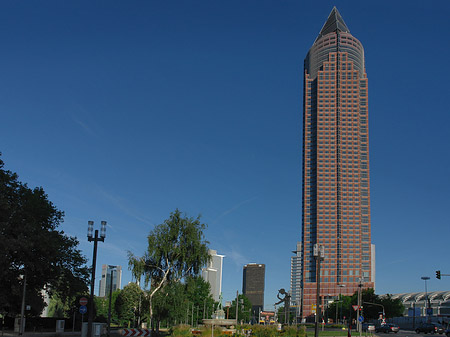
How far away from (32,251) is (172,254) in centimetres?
1352

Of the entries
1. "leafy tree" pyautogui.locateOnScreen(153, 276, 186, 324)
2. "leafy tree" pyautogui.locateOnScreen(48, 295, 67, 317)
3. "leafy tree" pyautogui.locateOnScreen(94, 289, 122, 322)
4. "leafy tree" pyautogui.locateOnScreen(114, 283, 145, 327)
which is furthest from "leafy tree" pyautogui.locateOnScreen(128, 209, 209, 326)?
"leafy tree" pyautogui.locateOnScreen(94, 289, 122, 322)

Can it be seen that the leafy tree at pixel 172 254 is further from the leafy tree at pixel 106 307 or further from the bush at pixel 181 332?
the leafy tree at pixel 106 307

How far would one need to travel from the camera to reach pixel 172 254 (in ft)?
155

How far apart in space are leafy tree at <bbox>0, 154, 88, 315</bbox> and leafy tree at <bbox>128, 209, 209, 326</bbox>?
29.7 feet

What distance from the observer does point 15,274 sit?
159 feet

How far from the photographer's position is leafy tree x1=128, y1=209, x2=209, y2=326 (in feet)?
154

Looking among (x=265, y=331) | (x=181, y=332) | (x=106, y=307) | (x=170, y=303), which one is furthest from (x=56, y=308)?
(x=265, y=331)

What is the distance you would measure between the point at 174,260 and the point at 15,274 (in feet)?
51.8

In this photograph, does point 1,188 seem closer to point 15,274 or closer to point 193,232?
point 15,274

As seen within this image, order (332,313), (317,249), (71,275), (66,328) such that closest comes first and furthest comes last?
(317,249) → (71,275) → (66,328) → (332,313)

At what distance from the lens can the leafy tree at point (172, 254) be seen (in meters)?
47.0

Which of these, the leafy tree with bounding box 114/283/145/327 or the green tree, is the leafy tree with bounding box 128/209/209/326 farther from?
the leafy tree with bounding box 114/283/145/327

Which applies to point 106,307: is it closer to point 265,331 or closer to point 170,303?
point 170,303

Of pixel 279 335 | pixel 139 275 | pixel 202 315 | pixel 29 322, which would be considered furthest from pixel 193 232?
pixel 202 315
